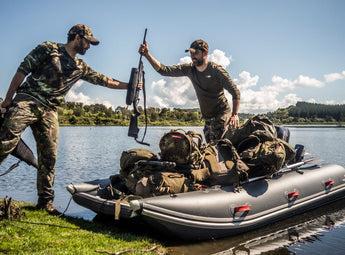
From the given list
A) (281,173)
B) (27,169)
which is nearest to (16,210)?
(281,173)

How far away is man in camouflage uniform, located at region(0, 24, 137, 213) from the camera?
16.2 ft

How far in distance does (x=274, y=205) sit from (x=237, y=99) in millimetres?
2123

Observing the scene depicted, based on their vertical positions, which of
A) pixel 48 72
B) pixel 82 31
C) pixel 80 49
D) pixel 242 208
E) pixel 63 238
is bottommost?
pixel 63 238

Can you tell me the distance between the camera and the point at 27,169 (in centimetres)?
1462

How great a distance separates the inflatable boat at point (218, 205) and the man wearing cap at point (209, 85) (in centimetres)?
148

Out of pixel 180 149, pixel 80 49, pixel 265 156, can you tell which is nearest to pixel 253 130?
pixel 265 156

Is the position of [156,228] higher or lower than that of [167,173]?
lower

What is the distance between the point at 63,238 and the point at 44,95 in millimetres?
2207

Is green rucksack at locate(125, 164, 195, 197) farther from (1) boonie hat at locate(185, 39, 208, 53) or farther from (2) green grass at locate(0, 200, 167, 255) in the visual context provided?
(1) boonie hat at locate(185, 39, 208, 53)

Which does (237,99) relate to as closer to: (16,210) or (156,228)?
(156,228)

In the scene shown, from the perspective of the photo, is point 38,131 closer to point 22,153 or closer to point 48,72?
point 22,153

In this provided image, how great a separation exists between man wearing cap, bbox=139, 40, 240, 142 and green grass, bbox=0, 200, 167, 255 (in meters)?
3.01

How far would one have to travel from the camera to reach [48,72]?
520cm

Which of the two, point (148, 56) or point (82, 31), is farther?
point (148, 56)
